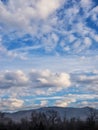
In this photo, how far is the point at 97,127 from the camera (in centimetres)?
11006

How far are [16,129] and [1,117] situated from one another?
5755 centimetres

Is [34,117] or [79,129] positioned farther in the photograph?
[34,117]

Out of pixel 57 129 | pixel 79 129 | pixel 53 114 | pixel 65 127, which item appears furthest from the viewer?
pixel 53 114

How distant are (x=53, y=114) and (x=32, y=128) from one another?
49.1 m

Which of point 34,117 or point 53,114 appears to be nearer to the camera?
point 34,117

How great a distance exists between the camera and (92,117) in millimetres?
128375

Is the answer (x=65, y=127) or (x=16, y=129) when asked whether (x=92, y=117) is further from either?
(x=16, y=129)

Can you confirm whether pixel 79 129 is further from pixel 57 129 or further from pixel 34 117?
pixel 34 117

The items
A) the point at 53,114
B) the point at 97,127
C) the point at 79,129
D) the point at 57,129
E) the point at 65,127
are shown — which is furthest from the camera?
the point at 53,114

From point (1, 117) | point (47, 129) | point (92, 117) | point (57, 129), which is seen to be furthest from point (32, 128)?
point (1, 117)

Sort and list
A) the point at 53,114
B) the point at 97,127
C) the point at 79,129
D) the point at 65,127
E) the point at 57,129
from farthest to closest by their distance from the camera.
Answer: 1. the point at 53,114
2. the point at 65,127
3. the point at 57,129
4. the point at 79,129
5. the point at 97,127

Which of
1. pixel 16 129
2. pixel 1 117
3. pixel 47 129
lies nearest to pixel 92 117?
pixel 47 129

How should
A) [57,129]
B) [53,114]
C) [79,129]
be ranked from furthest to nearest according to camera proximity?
[53,114] < [57,129] < [79,129]

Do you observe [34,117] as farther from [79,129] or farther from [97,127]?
[97,127]
